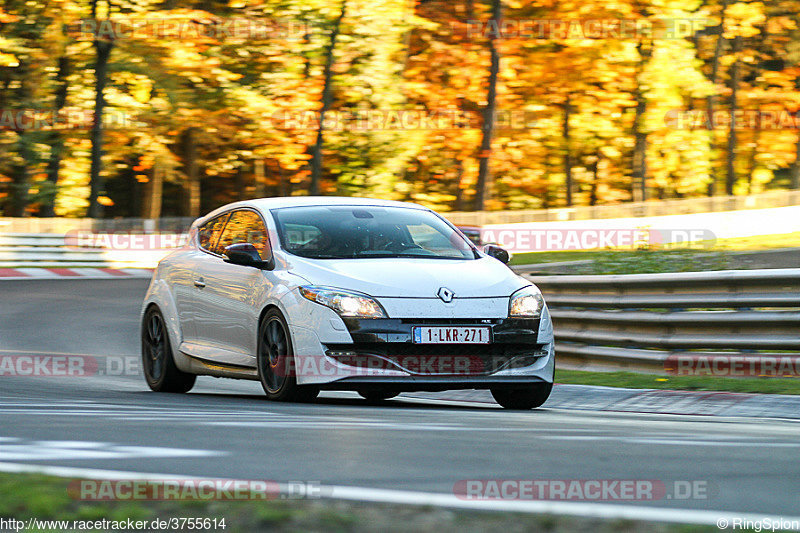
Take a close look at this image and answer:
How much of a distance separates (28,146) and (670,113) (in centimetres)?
2511

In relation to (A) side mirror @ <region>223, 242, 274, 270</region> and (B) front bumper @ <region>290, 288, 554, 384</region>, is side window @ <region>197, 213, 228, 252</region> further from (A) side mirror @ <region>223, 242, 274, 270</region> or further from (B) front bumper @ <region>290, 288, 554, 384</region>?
(B) front bumper @ <region>290, 288, 554, 384</region>

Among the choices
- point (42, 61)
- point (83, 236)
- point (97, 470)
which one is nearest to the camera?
point (97, 470)

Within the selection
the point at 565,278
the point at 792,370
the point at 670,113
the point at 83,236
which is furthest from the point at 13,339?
the point at 670,113

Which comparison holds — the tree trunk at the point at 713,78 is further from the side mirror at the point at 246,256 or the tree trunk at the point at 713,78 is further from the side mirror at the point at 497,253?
the side mirror at the point at 246,256

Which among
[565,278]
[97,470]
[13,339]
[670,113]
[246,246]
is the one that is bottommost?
[670,113]

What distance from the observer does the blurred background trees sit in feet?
138

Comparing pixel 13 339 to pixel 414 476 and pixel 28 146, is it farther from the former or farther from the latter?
pixel 28 146

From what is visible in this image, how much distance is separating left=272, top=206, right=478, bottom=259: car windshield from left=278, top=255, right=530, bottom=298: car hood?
0.25 metres

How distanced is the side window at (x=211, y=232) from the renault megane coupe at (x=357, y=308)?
0.04 metres

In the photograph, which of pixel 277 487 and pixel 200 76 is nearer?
pixel 277 487

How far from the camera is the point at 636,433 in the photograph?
6566 millimetres

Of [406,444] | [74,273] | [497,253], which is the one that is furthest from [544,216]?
[406,444]

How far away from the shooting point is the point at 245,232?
35.1 feet

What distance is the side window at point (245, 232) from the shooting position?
10336 millimetres
